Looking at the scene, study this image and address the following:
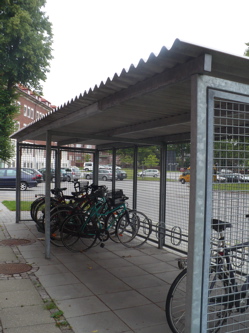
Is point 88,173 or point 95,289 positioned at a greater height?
point 88,173

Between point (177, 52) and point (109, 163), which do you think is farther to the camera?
point (109, 163)

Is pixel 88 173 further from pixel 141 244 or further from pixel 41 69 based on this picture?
pixel 41 69

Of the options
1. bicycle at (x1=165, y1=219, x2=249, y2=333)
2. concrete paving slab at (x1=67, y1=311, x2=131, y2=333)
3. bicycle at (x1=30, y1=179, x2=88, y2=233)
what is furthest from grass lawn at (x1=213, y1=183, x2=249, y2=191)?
bicycle at (x1=30, y1=179, x2=88, y2=233)

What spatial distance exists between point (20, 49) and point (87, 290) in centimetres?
1578

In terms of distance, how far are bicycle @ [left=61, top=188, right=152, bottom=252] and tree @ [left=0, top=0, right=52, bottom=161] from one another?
9691 mm

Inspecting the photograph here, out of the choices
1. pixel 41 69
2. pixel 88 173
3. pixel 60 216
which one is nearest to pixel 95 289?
pixel 60 216

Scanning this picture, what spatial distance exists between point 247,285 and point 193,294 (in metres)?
0.97

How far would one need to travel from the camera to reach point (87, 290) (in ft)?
15.1

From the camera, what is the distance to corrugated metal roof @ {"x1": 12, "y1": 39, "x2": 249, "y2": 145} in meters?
2.49

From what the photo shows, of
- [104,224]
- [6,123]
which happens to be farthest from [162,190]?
[6,123]

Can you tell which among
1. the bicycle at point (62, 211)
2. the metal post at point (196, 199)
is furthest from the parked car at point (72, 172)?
the metal post at point (196, 199)

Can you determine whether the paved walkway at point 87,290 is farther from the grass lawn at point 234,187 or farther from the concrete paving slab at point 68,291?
the grass lawn at point 234,187

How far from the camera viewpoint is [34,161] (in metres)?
9.77

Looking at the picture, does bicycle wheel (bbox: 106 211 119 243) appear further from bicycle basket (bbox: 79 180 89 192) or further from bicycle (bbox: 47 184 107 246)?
bicycle basket (bbox: 79 180 89 192)
